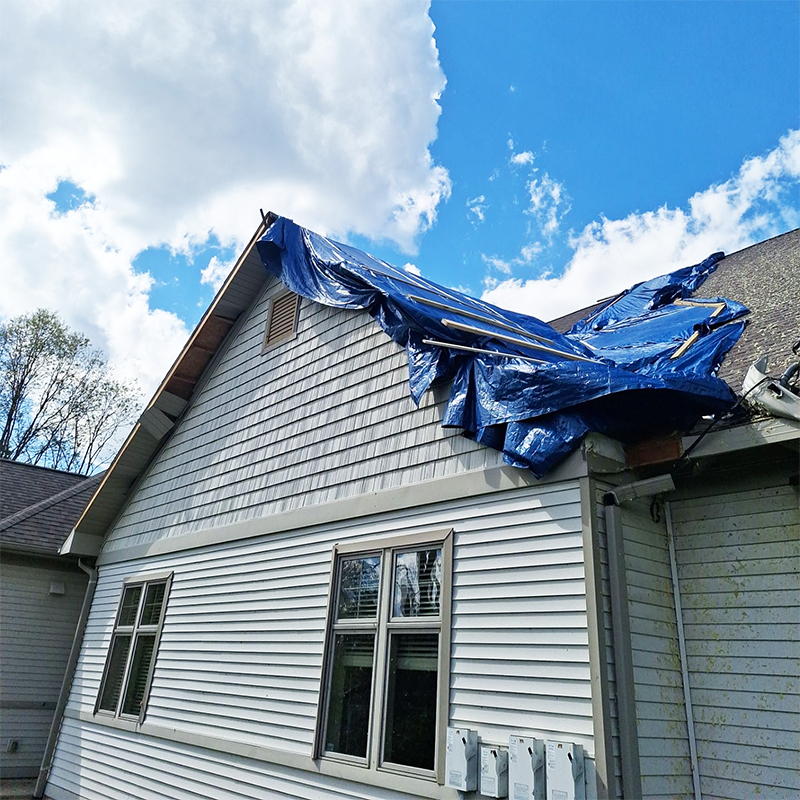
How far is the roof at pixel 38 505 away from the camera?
34.6ft

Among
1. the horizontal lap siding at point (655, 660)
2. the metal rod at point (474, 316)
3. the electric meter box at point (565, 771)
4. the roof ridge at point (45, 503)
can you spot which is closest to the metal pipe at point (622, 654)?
the horizontal lap siding at point (655, 660)

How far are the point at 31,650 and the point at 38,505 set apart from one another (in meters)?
2.77

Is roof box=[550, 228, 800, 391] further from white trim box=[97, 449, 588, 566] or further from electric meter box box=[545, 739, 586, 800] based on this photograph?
electric meter box box=[545, 739, 586, 800]

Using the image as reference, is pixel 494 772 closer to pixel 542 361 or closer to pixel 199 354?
pixel 542 361

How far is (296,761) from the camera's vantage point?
5371 millimetres

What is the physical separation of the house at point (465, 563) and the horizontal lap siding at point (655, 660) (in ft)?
0.06

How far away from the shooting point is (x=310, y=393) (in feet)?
23.1

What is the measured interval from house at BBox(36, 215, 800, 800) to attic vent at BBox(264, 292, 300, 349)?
4 centimetres

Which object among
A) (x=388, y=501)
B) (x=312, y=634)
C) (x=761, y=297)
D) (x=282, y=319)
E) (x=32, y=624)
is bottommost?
(x=312, y=634)

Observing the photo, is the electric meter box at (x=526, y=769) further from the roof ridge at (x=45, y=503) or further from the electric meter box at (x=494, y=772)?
the roof ridge at (x=45, y=503)

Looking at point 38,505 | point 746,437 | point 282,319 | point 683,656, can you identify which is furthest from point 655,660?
point 38,505

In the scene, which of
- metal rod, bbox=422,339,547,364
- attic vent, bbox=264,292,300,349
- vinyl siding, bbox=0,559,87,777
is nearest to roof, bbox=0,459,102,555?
vinyl siding, bbox=0,559,87,777

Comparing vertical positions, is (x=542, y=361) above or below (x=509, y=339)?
below

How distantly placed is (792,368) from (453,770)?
3.28 metres
